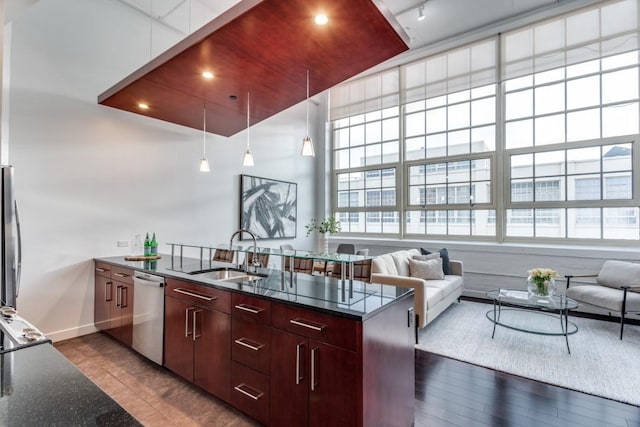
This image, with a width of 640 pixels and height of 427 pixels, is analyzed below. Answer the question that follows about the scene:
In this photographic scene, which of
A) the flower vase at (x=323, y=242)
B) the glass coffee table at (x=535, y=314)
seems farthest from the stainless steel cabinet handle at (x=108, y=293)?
the flower vase at (x=323, y=242)

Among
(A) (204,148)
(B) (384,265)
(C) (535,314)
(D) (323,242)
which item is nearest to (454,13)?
(B) (384,265)

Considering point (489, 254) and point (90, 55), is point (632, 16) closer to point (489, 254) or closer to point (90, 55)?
point (489, 254)

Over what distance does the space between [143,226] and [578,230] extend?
627 centimetres

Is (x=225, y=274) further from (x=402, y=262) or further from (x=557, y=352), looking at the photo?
(x=557, y=352)

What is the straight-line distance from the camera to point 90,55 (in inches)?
141

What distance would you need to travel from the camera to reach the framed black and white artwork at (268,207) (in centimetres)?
539

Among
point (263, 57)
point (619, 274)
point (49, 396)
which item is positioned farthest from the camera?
point (619, 274)

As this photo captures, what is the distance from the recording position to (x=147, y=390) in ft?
7.89

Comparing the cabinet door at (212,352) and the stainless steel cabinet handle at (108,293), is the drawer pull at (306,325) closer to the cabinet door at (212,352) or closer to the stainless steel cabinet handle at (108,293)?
the cabinet door at (212,352)

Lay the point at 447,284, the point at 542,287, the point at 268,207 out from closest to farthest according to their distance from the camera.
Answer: the point at 542,287, the point at 447,284, the point at 268,207

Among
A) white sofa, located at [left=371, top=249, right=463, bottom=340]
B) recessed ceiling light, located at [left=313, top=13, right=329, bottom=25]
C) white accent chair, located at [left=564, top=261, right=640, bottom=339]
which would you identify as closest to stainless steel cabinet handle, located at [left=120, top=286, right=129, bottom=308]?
white sofa, located at [left=371, top=249, right=463, bottom=340]

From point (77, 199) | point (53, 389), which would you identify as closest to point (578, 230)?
point (53, 389)

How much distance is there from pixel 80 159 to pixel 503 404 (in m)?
4.74

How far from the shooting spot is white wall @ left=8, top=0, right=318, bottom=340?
3152 millimetres
